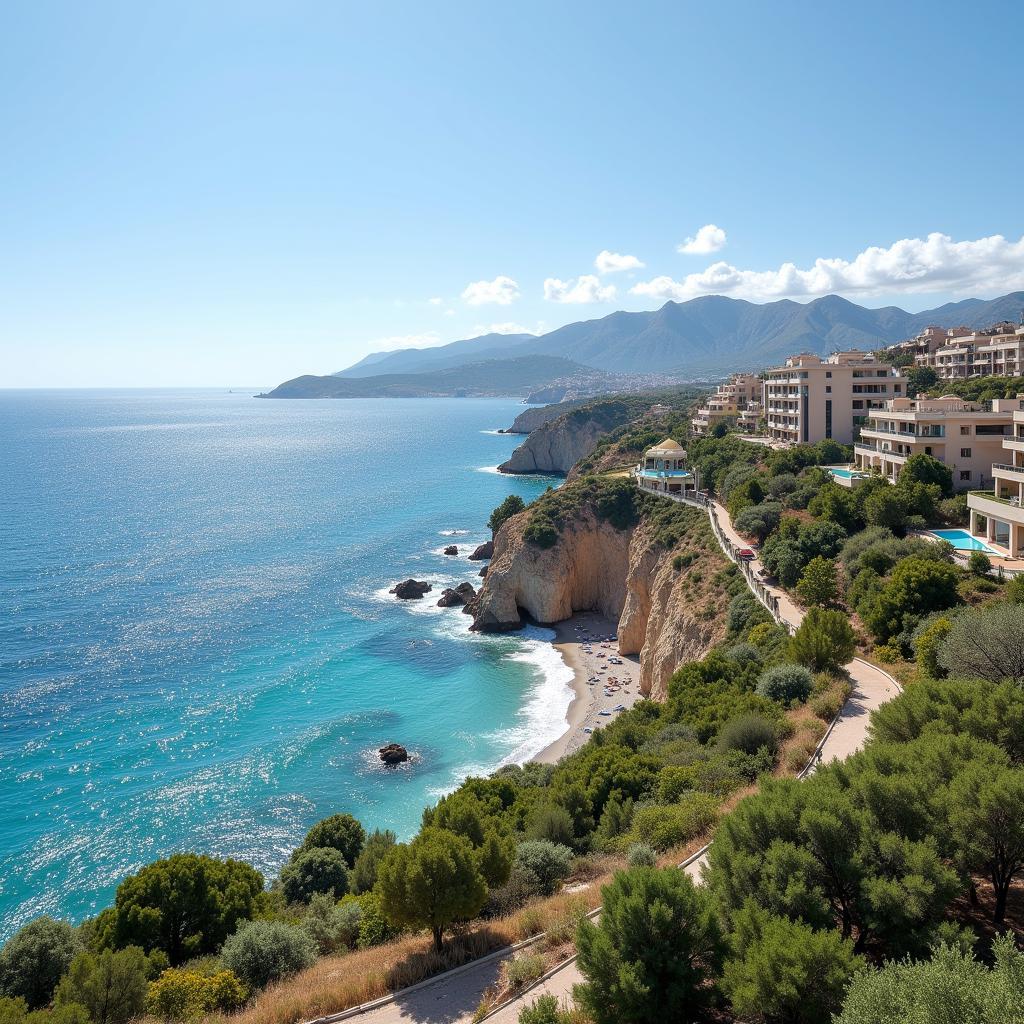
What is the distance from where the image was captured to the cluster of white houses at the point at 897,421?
34344 millimetres

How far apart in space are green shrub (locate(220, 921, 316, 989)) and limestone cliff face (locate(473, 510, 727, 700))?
30.4 m

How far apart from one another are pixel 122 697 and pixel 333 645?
13239 millimetres

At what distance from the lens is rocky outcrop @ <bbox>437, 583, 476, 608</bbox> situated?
197 ft

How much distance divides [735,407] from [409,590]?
176 ft

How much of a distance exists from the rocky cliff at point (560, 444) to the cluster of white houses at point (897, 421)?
1427 inches

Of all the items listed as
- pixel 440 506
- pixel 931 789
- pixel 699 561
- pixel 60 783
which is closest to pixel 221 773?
pixel 60 783

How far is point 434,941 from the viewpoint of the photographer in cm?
1299

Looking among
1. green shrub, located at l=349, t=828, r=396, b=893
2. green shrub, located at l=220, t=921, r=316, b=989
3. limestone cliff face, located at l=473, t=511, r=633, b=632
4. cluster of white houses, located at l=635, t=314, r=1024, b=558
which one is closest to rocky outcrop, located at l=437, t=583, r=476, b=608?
limestone cliff face, located at l=473, t=511, r=633, b=632

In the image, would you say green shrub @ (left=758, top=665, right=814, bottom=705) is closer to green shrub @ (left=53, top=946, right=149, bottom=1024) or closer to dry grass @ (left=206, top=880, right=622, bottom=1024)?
dry grass @ (left=206, top=880, right=622, bottom=1024)

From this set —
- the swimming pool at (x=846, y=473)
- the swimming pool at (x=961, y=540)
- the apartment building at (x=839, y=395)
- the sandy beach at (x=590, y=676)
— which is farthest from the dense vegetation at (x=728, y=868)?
the apartment building at (x=839, y=395)

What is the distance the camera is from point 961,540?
3381cm

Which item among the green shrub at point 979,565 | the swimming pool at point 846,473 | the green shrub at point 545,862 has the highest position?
the swimming pool at point 846,473

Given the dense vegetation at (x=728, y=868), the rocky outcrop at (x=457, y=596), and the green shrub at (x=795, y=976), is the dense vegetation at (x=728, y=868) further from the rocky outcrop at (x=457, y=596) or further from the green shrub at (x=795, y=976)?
the rocky outcrop at (x=457, y=596)

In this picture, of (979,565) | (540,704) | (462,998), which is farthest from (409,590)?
(462,998)
